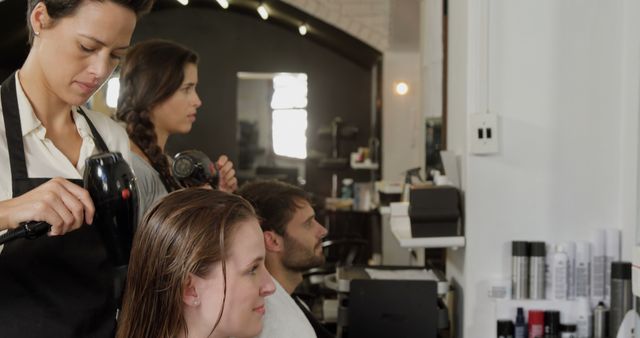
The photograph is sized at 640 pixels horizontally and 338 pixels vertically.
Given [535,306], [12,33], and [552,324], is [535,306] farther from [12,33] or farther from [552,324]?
[12,33]

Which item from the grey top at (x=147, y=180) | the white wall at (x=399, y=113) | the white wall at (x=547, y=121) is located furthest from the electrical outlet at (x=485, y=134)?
the white wall at (x=399, y=113)

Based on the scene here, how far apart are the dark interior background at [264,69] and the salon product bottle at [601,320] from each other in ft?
15.4

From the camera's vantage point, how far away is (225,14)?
280 inches

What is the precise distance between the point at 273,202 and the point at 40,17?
99 centimetres

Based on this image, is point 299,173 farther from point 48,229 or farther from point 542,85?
point 48,229

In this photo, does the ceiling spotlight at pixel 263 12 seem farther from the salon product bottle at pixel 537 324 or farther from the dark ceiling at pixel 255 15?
the salon product bottle at pixel 537 324

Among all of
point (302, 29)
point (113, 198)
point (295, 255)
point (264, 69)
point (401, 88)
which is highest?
point (302, 29)

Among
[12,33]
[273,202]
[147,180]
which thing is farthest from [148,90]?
[12,33]

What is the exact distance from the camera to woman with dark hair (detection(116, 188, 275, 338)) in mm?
1186

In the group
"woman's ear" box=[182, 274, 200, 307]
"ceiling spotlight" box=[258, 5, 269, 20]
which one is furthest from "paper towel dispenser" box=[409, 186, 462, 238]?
"ceiling spotlight" box=[258, 5, 269, 20]

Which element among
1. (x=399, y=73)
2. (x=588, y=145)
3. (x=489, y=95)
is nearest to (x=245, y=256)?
(x=489, y=95)

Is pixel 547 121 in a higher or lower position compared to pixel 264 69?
lower

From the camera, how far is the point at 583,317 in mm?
2098

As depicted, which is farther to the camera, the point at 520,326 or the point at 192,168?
the point at 520,326
